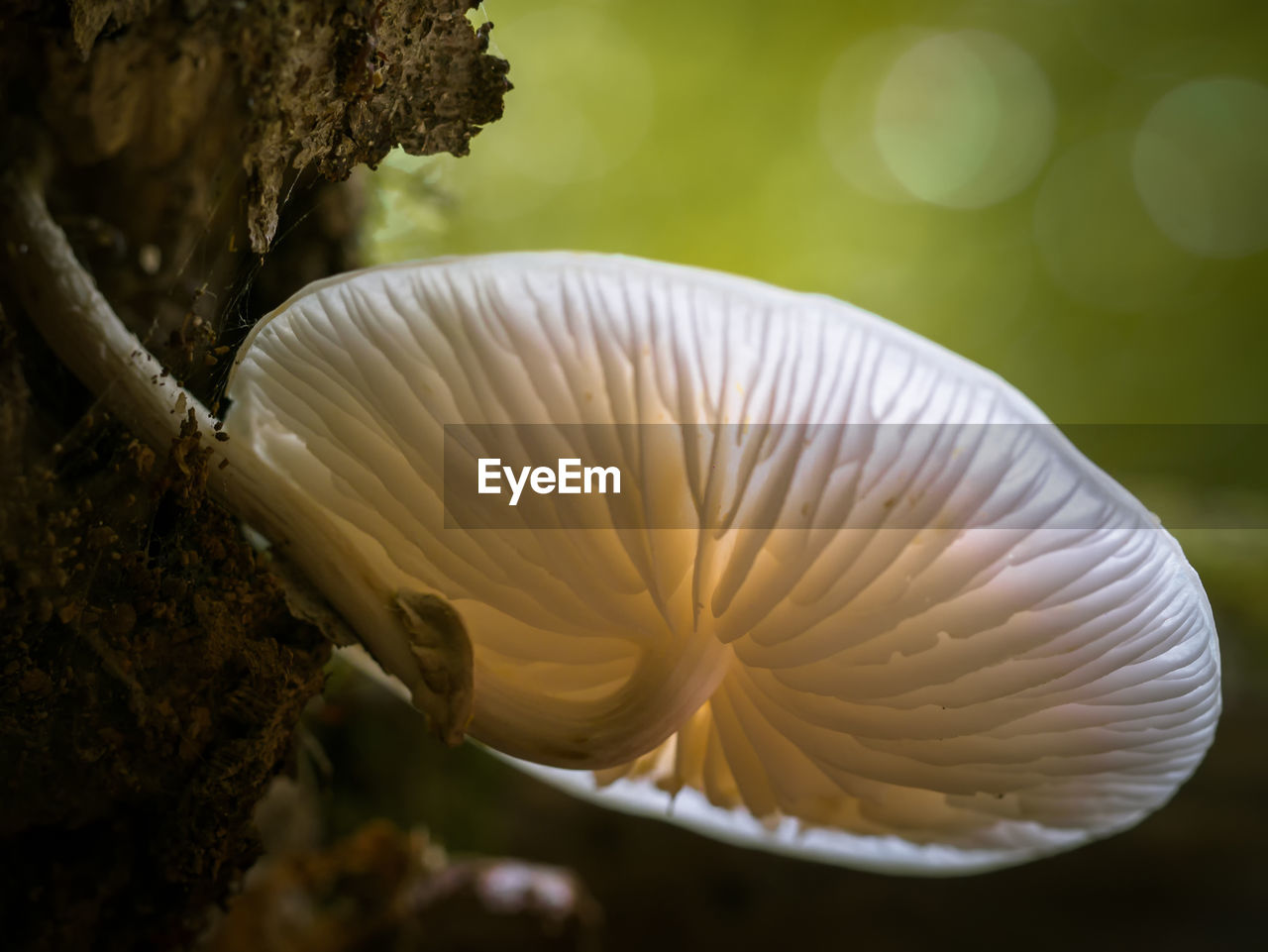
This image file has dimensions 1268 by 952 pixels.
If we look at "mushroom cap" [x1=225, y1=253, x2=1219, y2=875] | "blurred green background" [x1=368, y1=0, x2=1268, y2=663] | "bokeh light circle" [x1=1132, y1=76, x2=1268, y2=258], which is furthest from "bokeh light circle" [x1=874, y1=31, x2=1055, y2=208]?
"mushroom cap" [x1=225, y1=253, x2=1219, y2=875]

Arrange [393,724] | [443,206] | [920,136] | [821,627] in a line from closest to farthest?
[821,627] < [443,206] < [393,724] < [920,136]

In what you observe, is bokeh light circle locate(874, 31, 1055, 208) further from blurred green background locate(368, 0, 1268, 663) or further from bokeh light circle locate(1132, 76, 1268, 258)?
bokeh light circle locate(1132, 76, 1268, 258)

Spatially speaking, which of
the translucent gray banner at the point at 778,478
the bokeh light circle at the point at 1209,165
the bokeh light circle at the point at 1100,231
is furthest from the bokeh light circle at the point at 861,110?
the translucent gray banner at the point at 778,478

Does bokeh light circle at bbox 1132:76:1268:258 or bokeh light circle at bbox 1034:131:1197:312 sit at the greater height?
bokeh light circle at bbox 1132:76:1268:258

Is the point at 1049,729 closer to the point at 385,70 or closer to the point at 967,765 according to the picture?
the point at 967,765

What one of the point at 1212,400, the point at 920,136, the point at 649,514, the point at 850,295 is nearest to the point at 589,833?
the point at 649,514
